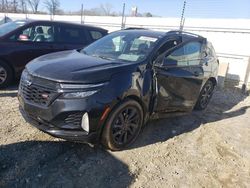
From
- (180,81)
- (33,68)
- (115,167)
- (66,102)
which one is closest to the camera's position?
(66,102)

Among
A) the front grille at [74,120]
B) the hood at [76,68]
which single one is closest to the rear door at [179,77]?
the hood at [76,68]

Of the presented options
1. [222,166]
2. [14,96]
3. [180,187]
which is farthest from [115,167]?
[14,96]

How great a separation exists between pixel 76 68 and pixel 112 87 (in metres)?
0.55

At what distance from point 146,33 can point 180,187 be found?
8.75 ft

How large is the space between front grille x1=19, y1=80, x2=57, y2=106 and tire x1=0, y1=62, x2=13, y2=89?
9.02 feet

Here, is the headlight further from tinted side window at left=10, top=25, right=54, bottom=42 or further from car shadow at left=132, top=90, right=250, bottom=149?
tinted side window at left=10, top=25, right=54, bottom=42

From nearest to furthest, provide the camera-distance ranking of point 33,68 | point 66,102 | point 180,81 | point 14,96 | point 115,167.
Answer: point 66,102 → point 115,167 → point 33,68 → point 180,81 → point 14,96

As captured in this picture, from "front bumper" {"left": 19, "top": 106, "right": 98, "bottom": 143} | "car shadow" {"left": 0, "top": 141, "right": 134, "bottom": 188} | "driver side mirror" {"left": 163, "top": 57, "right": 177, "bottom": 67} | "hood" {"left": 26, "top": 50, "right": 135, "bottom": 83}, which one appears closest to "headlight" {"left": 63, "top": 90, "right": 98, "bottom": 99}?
"hood" {"left": 26, "top": 50, "right": 135, "bottom": 83}

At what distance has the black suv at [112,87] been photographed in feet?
10.8

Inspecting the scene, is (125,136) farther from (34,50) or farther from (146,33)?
(34,50)

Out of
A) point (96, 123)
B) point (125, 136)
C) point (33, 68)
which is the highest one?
point (33, 68)

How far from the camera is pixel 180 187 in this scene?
3287mm

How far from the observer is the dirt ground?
3207 millimetres

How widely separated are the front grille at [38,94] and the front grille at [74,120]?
1.01 feet
